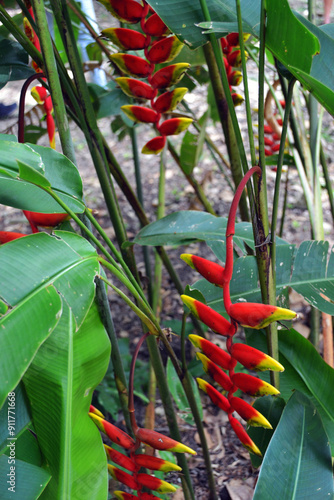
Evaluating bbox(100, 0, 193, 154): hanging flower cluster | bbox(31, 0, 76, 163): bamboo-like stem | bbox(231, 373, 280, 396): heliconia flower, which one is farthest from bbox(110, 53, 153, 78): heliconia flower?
bbox(231, 373, 280, 396): heliconia flower

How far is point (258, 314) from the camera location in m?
0.45

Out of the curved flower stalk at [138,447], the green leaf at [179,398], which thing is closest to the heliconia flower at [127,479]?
the curved flower stalk at [138,447]

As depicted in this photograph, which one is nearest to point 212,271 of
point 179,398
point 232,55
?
point 232,55

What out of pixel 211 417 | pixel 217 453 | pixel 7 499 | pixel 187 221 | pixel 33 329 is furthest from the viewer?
pixel 211 417

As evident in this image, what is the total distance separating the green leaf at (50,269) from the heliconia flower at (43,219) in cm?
11

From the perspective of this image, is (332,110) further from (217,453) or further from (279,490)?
(217,453)

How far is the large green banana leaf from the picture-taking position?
0.48 m

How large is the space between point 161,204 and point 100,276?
0.59 meters

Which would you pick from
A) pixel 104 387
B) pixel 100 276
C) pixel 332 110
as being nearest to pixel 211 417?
pixel 104 387

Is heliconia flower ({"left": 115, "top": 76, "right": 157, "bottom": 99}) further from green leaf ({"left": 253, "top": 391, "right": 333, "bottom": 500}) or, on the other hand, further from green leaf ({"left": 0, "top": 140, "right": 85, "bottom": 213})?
green leaf ({"left": 253, "top": 391, "right": 333, "bottom": 500})

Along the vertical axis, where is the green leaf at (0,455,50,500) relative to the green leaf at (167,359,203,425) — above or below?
above

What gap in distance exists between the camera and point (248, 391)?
486 millimetres

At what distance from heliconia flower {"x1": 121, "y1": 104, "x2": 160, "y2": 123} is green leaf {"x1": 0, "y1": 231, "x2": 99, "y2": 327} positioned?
0.27m

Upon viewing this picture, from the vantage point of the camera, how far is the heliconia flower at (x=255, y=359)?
454 mm
